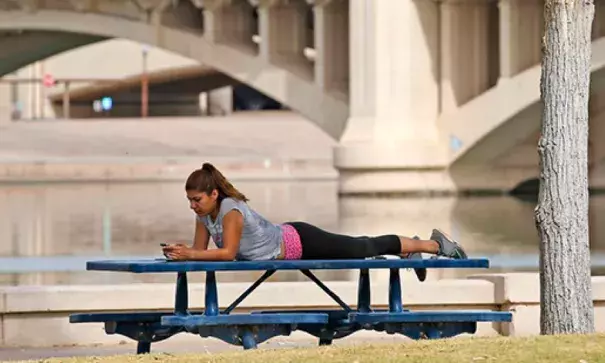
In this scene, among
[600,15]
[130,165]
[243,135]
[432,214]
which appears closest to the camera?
[432,214]

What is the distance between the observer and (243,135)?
201ft

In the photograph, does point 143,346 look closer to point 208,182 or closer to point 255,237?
point 255,237

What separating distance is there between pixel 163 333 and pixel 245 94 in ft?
272

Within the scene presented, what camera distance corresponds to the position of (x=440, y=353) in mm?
9023

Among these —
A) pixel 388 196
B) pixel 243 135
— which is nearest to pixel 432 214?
pixel 388 196

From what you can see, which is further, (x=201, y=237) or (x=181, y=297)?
(x=201, y=237)

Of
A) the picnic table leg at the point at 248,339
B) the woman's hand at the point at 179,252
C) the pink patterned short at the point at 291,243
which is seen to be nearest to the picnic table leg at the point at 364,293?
the pink patterned short at the point at 291,243

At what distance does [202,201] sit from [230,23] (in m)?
35.9

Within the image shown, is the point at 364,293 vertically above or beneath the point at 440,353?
above

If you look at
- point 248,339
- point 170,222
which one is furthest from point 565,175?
point 170,222

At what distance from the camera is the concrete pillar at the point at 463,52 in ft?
133

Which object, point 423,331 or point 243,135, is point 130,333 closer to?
point 423,331

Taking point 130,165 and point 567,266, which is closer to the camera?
point 567,266

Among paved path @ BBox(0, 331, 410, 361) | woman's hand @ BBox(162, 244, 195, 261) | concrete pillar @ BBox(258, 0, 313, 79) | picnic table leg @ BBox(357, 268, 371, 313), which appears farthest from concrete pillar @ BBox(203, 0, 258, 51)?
woman's hand @ BBox(162, 244, 195, 261)
